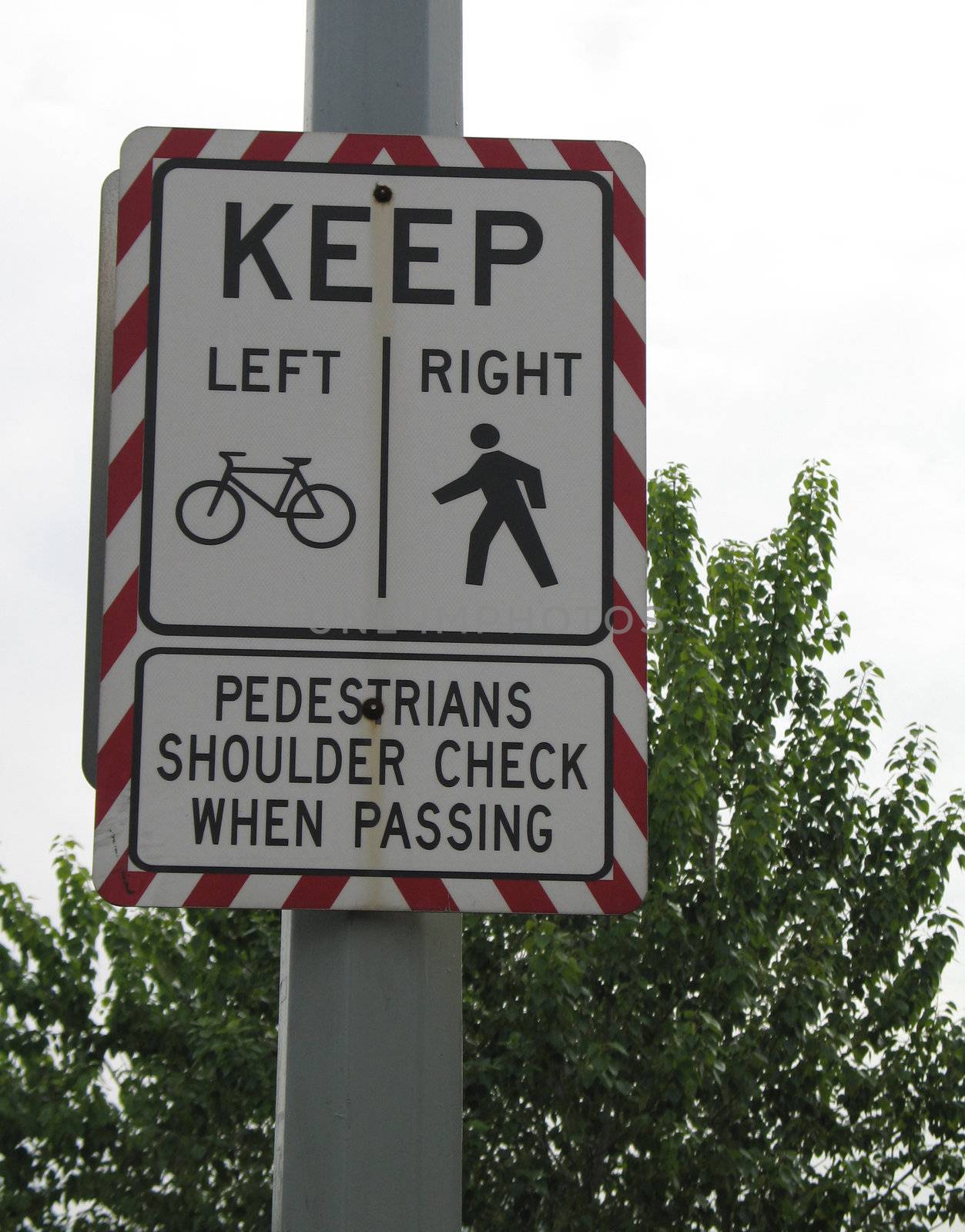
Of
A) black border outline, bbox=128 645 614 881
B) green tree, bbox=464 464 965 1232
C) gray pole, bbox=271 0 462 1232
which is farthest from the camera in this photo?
green tree, bbox=464 464 965 1232

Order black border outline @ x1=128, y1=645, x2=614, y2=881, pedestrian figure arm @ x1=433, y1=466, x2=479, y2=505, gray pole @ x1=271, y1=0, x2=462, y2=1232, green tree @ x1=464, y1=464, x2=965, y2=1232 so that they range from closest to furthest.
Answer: gray pole @ x1=271, y1=0, x2=462, y2=1232, black border outline @ x1=128, y1=645, x2=614, y2=881, pedestrian figure arm @ x1=433, y1=466, x2=479, y2=505, green tree @ x1=464, y1=464, x2=965, y2=1232

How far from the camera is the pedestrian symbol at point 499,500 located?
1917 mm

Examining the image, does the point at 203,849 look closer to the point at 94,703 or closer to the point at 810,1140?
the point at 94,703

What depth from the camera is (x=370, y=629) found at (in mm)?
1891

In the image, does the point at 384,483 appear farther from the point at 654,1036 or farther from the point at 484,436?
the point at 654,1036

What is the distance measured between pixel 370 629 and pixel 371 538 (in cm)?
11

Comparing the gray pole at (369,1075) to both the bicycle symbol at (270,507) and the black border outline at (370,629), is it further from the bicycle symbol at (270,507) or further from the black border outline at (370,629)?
the bicycle symbol at (270,507)

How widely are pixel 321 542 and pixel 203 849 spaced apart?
39 cm

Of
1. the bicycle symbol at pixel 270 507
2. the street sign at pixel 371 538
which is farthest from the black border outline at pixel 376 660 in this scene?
the bicycle symbol at pixel 270 507

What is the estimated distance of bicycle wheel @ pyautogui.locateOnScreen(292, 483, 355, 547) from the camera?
191cm

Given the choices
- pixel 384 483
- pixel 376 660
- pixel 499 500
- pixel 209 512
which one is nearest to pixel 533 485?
pixel 499 500

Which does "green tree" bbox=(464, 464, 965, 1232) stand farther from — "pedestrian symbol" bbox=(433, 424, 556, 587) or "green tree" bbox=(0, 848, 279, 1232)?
"pedestrian symbol" bbox=(433, 424, 556, 587)

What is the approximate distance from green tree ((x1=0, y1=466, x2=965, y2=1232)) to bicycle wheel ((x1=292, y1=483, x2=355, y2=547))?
28.0 feet

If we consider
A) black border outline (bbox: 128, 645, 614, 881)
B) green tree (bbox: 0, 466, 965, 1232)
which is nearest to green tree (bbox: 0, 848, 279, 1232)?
green tree (bbox: 0, 466, 965, 1232)
